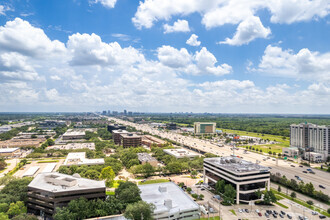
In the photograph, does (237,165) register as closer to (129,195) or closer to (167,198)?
(167,198)

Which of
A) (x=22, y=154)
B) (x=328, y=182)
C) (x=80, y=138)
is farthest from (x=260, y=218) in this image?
(x=80, y=138)

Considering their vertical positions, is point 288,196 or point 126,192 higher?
point 126,192

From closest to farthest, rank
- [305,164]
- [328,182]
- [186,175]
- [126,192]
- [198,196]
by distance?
1. [126,192]
2. [198,196]
3. [328,182]
4. [186,175]
5. [305,164]

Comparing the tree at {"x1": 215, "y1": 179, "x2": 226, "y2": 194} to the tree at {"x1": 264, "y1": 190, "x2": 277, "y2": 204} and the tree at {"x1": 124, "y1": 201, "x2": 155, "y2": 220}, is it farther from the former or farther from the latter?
the tree at {"x1": 124, "y1": 201, "x2": 155, "y2": 220}

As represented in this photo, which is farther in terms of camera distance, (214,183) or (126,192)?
(214,183)

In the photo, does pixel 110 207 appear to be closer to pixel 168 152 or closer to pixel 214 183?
pixel 214 183

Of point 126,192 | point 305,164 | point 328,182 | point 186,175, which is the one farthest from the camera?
point 305,164
